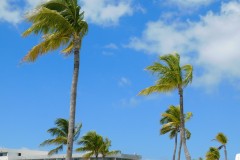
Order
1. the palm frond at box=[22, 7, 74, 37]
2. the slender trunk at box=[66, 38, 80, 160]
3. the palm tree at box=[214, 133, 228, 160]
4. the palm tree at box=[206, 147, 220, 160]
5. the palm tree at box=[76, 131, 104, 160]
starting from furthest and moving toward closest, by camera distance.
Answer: the palm tree at box=[206, 147, 220, 160] → the palm tree at box=[214, 133, 228, 160] → the palm tree at box=[76, 131, 104, 160] → the palm frond at box=[22, 7, 74, 37] → the slender trunk at box=[66, 38, 80, 160]

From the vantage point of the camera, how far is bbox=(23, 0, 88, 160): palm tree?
2481cm

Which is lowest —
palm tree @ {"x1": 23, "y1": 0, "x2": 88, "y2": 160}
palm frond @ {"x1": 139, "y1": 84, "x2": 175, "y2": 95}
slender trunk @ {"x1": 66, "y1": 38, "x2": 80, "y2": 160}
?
slender trunk @ {"x1": 66, "y1": 38, "x2": 80, "y2": 160}

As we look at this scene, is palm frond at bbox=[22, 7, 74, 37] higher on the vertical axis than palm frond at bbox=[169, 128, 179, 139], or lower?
lower

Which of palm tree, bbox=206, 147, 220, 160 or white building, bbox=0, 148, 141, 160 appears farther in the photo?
palm tree, bbox=206, 147, 220, 160

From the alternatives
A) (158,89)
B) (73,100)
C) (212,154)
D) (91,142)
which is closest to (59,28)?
(73,100)

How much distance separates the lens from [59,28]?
25.4 metres

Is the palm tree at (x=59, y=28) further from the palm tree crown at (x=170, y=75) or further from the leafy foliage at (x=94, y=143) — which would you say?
the leafy foliage at (x=94, y=143)

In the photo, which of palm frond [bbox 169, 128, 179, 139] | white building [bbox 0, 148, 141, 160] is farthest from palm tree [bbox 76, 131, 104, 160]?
white building [bbox 0, 148, 141, 160]

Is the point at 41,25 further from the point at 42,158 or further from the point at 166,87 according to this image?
the point at 42,158

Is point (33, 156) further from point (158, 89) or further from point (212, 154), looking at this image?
point (158, 89)

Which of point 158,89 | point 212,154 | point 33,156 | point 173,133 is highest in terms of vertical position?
point 173,133

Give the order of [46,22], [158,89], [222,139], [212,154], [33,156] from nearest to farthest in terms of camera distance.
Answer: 1. [46,22]
2. [158,89]
3. [222,139]
4. [212,154]
5. [33,156]

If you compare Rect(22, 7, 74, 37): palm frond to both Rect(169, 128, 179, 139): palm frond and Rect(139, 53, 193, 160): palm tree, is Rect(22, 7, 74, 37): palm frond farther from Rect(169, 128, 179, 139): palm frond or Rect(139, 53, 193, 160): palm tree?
Rect(169, 128, 179, 139): palm frond

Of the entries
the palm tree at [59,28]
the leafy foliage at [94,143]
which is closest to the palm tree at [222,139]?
the leafy foliage at [94,143]
